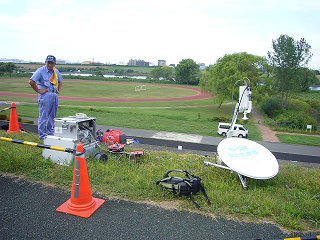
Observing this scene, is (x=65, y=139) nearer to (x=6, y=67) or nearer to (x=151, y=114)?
(x=151, y=114)

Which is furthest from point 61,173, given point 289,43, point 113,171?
point 289,43

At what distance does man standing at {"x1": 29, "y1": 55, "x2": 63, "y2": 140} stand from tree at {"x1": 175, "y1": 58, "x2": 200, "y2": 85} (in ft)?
291

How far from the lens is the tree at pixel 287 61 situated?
124 feet

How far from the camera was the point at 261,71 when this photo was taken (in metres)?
33.1

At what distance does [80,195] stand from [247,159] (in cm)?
445

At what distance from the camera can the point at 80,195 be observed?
4.27m

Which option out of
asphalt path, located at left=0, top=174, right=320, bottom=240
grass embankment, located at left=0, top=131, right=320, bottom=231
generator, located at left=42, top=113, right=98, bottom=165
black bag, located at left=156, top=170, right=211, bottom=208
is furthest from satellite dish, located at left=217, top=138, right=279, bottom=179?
generator, located at left=42, top=113, right=98, bottom=165

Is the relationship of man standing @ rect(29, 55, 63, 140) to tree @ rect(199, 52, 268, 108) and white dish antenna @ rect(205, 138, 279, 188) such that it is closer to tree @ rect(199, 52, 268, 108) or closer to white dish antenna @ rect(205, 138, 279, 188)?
white dish antenna @ rect(205, 138, 279, 188)

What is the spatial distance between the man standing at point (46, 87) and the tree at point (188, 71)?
8883 cm

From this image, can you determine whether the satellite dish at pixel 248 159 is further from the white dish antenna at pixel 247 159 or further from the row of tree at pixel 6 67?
the row of tree at pixel 6 67

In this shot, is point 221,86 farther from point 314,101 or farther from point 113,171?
point 113,171

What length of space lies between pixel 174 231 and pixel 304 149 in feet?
52.0

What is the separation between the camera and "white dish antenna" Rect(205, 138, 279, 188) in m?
5.72

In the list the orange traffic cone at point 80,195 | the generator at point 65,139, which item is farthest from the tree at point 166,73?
the orange traffic cone at point 80,195
